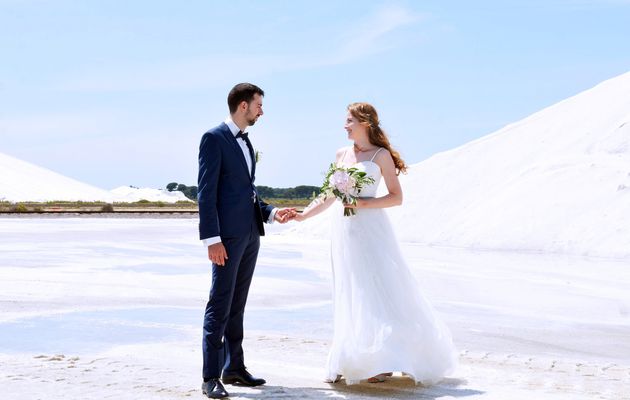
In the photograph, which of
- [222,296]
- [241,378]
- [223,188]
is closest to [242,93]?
[223,188]

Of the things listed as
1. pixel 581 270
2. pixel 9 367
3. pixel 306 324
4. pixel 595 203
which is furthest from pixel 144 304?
pixel 595 203

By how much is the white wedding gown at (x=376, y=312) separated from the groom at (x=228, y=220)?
69cm

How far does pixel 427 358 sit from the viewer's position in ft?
19.8

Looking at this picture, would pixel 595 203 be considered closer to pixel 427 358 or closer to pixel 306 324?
pixel 306 324

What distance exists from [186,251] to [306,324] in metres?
11.2

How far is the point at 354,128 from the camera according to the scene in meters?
6.22

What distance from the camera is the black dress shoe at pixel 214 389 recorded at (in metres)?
5.55

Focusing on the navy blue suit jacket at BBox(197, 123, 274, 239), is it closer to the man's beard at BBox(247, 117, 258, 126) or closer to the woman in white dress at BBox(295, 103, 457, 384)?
the man's beard at BBox(247, 117, 258, 126)

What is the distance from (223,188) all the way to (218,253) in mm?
486

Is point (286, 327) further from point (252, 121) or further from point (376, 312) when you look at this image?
point (252, 121)

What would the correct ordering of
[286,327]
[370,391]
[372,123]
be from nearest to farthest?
[370,391] → [372,123] → [286,327]

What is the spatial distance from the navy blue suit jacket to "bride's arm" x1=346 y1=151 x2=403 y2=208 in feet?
2.88

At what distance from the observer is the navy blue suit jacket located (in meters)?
5.61

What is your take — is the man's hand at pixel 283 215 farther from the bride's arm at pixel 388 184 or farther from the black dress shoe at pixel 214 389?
the black dress shoe at pixel 214 389
